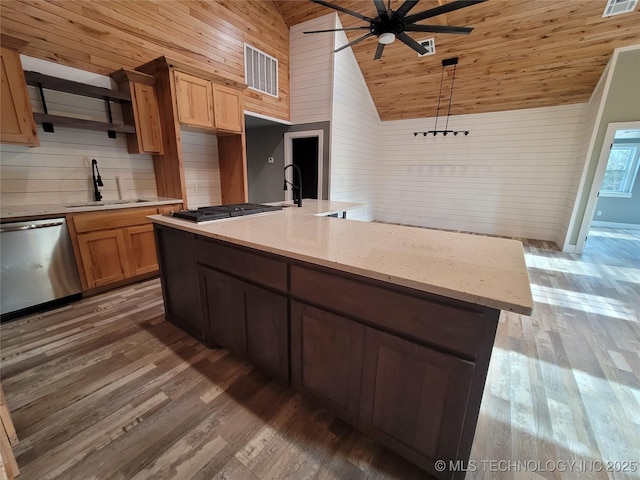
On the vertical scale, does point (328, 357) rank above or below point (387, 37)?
below

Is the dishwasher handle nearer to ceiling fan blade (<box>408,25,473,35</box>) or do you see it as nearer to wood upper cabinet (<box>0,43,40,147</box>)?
wood upper cabinet (<box>0,43,40,147</box>)

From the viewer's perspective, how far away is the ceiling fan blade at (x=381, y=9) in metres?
2.05

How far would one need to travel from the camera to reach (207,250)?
1729mm

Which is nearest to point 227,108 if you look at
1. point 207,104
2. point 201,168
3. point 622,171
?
point 207,104

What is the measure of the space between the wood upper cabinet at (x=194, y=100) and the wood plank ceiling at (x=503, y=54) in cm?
253

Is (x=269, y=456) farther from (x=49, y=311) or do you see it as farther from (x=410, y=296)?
(x=49, y=311)

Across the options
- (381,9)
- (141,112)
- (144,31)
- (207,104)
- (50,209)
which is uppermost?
(144,31)

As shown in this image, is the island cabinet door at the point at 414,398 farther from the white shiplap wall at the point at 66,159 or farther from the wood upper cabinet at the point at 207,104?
the white shiplap wall at the point at 66,159

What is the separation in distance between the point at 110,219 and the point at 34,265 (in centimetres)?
68

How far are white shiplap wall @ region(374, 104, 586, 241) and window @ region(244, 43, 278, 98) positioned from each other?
9.98ft

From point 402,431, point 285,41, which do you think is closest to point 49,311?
point 402,431

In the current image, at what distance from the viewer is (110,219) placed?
2.68 metres

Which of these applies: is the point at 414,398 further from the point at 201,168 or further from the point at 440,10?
the point at 201,168

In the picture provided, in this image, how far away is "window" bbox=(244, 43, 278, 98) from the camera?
13.9 feet
